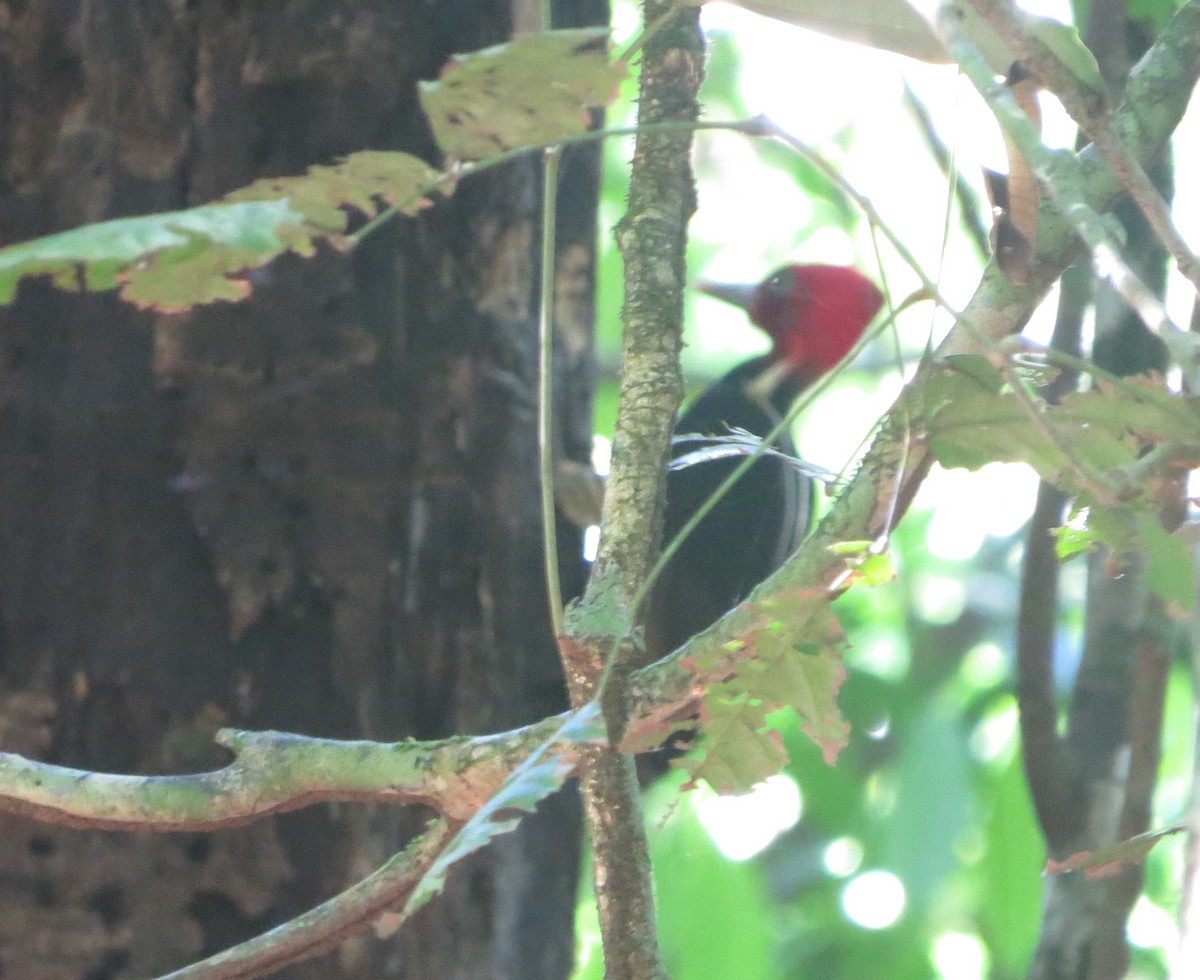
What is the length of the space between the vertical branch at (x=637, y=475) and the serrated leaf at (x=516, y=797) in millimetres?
61

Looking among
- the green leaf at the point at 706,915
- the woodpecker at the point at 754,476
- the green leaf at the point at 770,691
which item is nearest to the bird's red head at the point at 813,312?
the woodpecker at the point at 754,476

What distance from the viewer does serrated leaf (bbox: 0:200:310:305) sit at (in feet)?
1.87

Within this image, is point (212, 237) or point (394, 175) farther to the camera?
point (394, 175)

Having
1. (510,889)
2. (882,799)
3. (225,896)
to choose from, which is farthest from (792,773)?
(225,896)

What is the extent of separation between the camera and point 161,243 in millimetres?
590

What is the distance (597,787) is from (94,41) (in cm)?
120

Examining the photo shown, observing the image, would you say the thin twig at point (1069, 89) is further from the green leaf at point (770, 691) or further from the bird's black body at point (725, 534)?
the bird's black body at point (725, 534)

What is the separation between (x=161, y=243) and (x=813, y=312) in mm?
2332

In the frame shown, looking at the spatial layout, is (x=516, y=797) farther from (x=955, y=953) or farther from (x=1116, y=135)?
(x=955, y=953)

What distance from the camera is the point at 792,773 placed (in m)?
2.91

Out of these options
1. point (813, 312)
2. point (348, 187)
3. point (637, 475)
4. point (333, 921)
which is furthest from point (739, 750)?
point (813, 312)

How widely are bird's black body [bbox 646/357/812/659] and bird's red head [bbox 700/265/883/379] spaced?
38 centimetres

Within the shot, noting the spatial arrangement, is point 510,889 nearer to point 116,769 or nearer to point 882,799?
point 116,769

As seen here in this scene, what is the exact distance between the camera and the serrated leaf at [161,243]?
570 millimetres
